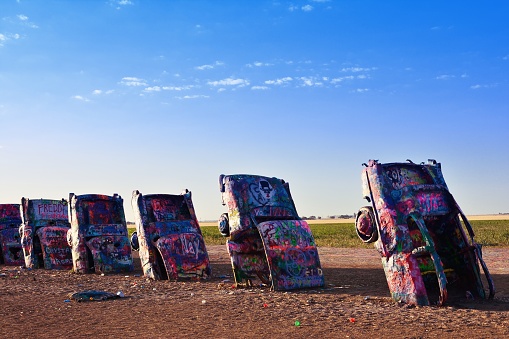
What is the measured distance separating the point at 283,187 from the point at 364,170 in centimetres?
314

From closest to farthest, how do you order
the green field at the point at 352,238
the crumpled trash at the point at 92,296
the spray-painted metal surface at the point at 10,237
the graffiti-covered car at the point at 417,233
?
the graffiti-covered car at the point at 417,233 → the crumpled trash at the point at 92,296 → the spray-painted metal surface at the point at 10,237 → the green field at the point at 352,238

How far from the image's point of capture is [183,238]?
1285 centimetres

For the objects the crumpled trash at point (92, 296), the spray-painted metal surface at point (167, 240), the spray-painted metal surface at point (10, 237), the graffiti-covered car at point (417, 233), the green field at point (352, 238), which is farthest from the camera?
the green field at point (352, 238)

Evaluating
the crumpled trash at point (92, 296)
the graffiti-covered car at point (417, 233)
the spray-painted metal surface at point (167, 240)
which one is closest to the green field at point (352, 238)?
the spray-painted metal surface at point (167, 240)

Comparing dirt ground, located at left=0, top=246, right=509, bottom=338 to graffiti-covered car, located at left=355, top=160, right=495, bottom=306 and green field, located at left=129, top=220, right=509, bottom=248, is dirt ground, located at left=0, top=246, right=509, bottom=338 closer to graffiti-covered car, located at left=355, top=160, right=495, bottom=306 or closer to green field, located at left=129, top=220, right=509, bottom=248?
graffiti-covered car, located at left=355, top=160, right=495, bottom=306

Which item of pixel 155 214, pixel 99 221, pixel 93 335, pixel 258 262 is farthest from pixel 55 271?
pixel 93 335

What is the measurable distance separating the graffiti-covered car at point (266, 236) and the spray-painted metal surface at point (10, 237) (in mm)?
11970

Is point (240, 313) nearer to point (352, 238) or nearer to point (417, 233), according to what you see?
point (417, 233)

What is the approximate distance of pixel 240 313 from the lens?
8047 mm

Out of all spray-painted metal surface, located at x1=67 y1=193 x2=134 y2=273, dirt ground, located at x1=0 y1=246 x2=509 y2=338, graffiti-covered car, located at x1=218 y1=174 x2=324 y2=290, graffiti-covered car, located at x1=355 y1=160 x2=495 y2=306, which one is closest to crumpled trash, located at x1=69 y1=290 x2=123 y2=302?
dirt ground, located at x1=0 y1=246 x2=509 y2=338

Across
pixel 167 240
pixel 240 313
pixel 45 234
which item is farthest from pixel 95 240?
pixel 240 313

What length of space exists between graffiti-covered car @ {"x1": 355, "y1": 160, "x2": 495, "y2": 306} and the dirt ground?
0.37 metres

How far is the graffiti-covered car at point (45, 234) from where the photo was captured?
1730 centimetres

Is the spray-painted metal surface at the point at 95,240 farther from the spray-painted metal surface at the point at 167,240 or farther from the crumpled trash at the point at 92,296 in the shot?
the crumpled trash at the point at 92,296
